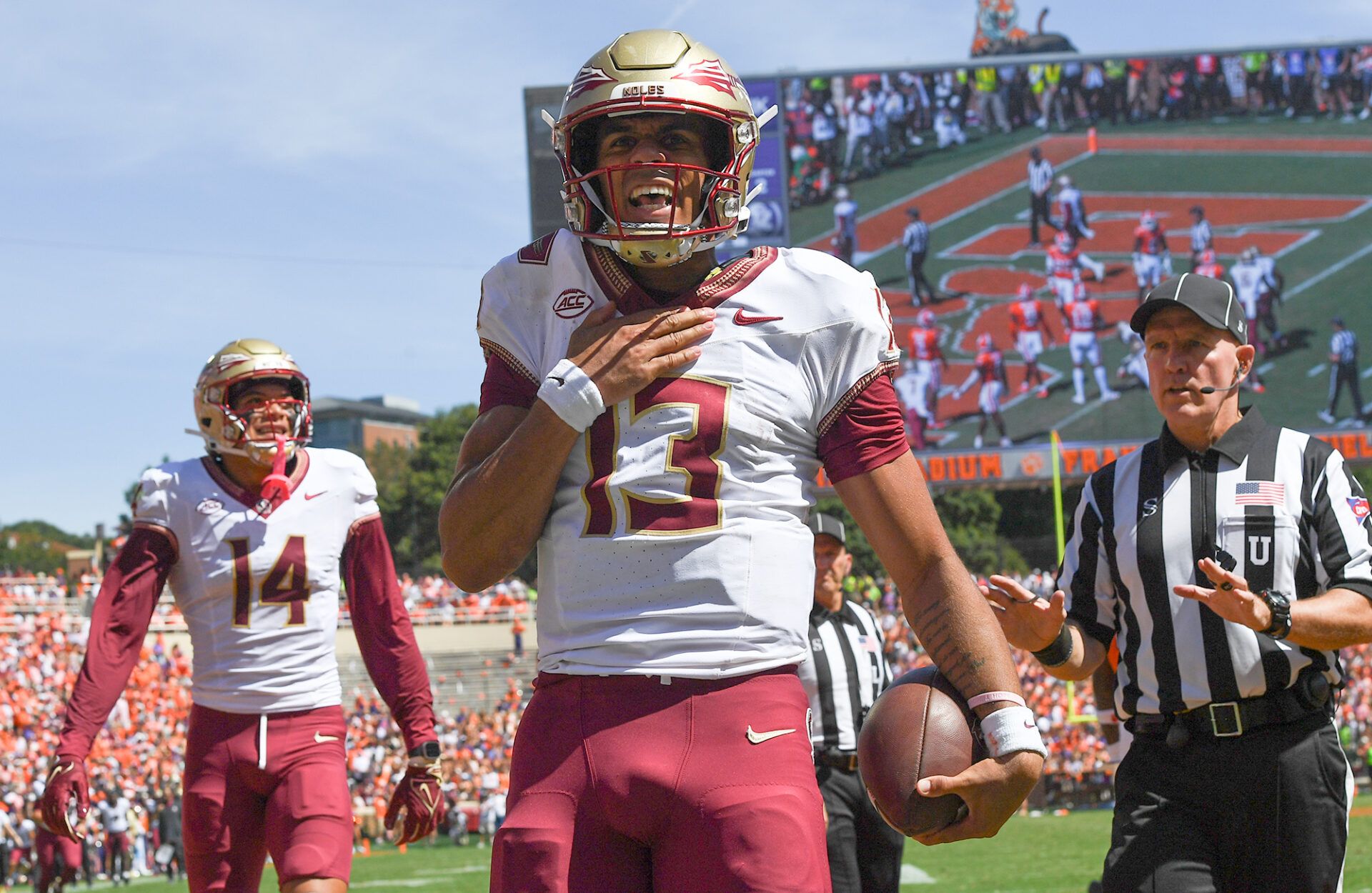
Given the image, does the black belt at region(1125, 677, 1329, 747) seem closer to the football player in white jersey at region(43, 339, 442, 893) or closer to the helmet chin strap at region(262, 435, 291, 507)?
the football player in white jersey at region(43, 339, 442, 893)

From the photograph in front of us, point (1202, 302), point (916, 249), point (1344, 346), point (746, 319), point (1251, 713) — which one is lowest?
point (1251, 713)

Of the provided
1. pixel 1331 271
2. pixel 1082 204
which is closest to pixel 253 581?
pixel 1082 204

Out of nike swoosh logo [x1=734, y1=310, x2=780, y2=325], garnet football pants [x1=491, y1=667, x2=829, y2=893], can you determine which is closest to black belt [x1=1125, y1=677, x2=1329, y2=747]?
garnet football pants [x1=491, y1=667, x2=829, y2=893]

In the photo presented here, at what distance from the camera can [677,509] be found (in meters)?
2.35

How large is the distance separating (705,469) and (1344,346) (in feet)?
85.8

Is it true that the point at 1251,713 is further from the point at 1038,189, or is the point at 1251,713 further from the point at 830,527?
the point at 1038,189

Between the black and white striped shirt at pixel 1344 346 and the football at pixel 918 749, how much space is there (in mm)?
25868

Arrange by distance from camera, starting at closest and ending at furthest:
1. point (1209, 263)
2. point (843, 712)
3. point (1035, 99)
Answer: point (843, 712) → point (1209, 263) → point (1035, 99)

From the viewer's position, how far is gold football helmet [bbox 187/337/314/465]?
5.06 m

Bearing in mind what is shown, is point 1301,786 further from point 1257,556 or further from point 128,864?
point 128,864

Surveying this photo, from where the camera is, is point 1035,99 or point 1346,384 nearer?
point 1346,384

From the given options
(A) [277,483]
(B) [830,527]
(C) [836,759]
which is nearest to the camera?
(A) [277,483]

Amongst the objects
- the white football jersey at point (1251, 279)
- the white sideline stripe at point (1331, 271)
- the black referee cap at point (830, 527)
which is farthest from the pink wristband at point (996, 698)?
the white sideline stripe at point (1331, 271)

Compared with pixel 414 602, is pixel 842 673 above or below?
above
